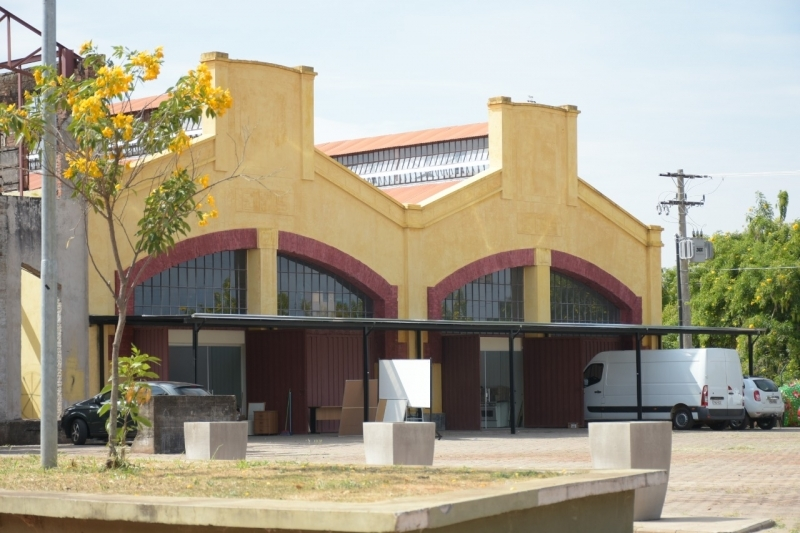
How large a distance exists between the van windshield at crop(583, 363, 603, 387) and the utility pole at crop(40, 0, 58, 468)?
83.9ft

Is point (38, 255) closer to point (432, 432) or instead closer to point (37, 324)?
point (37, 324)

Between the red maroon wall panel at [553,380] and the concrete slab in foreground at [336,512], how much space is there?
88.9 feet

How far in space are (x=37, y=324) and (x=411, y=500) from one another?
2294cm

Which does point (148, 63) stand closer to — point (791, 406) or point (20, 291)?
point (20, 291)

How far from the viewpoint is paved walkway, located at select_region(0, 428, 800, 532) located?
14.7 meters

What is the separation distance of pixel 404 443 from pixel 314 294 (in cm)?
1680

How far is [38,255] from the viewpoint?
1064 inches

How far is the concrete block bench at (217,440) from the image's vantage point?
54.1 feet

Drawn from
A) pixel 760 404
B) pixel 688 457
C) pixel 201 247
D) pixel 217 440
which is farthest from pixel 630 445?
pixel 760 404

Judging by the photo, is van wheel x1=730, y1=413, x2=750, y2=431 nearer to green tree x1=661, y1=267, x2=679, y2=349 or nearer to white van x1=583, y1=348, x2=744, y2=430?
white van x1=583, y1=348, x2=744, y2=430

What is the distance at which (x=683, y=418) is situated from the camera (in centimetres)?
3388

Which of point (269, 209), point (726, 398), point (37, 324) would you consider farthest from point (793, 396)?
point (37, 324)

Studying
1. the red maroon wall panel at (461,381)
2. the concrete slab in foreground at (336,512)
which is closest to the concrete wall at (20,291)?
the red maroon wall panel at (461,381)

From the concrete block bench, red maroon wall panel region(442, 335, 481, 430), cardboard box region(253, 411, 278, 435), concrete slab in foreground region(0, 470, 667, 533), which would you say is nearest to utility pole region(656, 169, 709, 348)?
red maroon wall panel region(442, 335, 481, 430)
